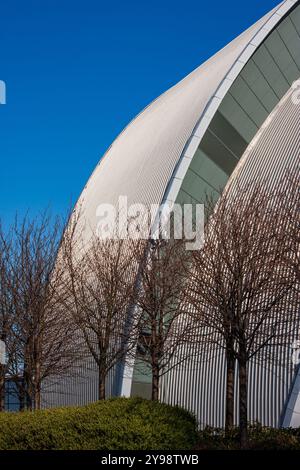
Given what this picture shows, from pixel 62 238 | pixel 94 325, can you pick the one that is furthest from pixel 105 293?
pixel 62 238

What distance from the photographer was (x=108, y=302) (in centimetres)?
2012

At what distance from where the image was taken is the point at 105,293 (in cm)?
2038

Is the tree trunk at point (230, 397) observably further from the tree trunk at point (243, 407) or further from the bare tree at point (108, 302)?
the bare tree at point (108, 302)

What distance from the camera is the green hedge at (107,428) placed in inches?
445

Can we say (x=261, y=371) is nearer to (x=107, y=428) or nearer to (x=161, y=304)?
(x=161, y=304)

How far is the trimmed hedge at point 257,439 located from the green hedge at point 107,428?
5.33 feet

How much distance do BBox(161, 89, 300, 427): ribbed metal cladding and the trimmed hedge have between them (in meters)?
1.42

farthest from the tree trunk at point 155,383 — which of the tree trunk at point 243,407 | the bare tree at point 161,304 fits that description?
the tree trunk at point 243,407

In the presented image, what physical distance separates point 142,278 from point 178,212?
2985mm

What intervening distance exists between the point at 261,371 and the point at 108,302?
5494 mm

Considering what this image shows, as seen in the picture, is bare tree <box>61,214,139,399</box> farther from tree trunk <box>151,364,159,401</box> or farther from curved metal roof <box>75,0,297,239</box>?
curved metal roof <box>75,0,297,239</box>

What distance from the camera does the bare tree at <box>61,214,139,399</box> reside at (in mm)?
19969

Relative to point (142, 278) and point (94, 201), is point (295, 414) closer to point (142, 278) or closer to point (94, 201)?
point (142, 278)

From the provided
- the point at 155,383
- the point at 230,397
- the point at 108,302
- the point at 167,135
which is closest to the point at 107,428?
the point at 230,397
